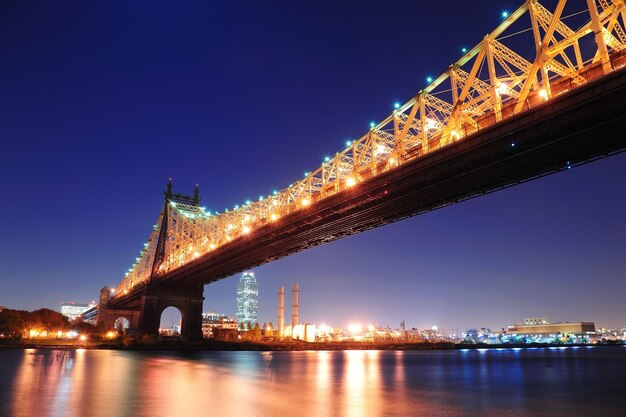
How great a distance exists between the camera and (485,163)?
29312 mm

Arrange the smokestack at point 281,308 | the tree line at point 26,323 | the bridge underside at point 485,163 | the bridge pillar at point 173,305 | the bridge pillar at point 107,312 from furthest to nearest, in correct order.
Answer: the smokestack at point 281,308, the bridge pillar at point 107,312, the tree line at point 26,323, the bridge pillar at point 173,305, the bridge underside at point 485,163

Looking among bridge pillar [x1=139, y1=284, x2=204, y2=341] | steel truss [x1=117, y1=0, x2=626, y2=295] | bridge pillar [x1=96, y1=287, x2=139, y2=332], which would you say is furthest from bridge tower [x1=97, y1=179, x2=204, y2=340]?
bridge pillar [x1=96, y1=287, x2=139, y2=332]

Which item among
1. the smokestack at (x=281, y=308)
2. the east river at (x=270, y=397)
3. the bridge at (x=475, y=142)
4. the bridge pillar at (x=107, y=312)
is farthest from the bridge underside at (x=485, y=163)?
the smokestack at (x=281, y=308)

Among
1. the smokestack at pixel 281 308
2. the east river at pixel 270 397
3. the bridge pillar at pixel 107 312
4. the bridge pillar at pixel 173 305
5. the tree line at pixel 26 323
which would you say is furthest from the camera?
the smokestack at pixel 281 308

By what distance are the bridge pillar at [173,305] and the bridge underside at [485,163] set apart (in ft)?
106

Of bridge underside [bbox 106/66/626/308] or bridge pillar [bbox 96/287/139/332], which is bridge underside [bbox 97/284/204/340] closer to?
bridge underside [bbox 106/66/626/308]

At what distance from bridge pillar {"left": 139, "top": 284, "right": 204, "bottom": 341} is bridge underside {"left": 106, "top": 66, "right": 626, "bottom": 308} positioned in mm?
32422

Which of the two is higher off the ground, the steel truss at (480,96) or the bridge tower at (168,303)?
the steel truss at (480,96)

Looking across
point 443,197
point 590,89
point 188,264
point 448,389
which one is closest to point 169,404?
point 448,389

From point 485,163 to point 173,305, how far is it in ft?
206

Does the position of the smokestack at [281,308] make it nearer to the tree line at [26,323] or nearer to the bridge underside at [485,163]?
the tree line at [26,323]

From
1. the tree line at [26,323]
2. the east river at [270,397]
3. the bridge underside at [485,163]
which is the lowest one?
the east river at [270,397]

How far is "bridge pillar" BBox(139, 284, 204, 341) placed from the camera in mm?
74500

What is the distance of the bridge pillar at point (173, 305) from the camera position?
2933 inches
